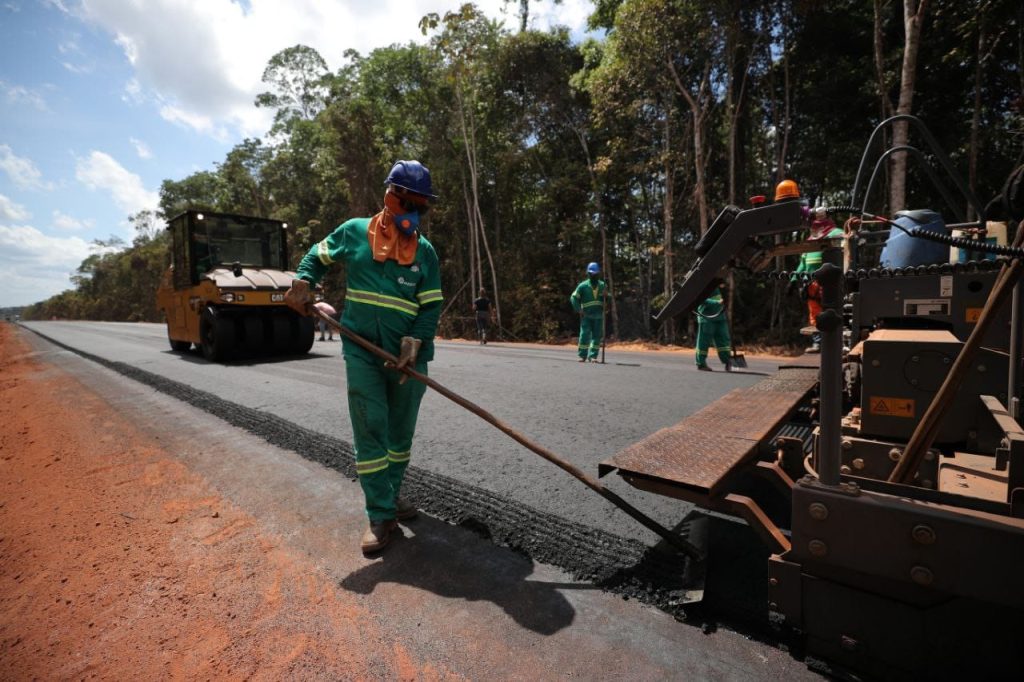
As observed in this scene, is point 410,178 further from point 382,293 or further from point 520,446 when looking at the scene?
point 520,446

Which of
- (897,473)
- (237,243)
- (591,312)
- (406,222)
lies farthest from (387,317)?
(237,243)

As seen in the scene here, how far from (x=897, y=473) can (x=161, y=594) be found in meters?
2.81

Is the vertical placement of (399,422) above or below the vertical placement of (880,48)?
below

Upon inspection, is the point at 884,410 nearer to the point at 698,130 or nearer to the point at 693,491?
the point at 693,491

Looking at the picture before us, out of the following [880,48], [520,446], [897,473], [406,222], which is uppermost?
[880,48]

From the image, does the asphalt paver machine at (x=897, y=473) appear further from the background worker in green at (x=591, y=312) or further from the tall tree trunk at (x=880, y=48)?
the tall tree trunk at (x=880, y=48)

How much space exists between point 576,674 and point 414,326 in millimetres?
1858

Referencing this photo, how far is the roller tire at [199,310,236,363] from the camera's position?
943 centimetres

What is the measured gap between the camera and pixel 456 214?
71.1 feet

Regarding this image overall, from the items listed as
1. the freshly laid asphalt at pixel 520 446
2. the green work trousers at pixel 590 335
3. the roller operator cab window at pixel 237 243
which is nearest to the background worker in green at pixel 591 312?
the green work trousers at pixel 590 335

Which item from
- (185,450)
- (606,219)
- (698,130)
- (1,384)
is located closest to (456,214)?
(606,219)

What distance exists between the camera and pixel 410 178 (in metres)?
2.63

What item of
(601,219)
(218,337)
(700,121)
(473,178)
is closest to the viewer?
(218,337)

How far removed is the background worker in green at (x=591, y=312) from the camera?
9906mm
